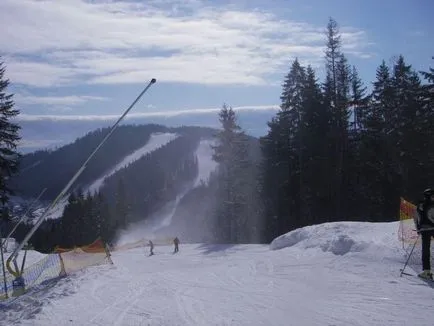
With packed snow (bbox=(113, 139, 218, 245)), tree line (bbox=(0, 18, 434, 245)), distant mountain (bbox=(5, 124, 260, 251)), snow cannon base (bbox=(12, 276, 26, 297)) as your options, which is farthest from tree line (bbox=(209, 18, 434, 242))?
packed snow (bbox=(113, 139, 218, 245))

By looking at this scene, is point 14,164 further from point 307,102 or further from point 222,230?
point 222,230

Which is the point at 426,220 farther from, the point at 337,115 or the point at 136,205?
the point at 136,205

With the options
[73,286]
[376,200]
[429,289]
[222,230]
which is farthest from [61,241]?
[429,289]

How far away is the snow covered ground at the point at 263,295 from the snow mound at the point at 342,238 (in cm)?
5

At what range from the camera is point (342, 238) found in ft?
55.3

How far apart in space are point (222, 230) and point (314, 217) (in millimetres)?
17243

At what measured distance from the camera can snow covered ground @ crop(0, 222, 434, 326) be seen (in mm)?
9383

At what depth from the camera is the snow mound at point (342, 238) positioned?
15673 mm

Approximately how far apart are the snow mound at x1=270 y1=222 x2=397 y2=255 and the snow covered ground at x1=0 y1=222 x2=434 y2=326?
0.17 feet

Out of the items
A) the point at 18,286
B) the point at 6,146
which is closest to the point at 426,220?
the point at 18,286

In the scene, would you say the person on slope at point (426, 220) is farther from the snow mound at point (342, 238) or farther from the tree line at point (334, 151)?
the tree line at point (334, 151)

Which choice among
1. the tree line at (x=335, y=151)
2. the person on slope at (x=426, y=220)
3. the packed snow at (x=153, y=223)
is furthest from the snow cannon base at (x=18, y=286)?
the packed snow at (x=153, y=223)

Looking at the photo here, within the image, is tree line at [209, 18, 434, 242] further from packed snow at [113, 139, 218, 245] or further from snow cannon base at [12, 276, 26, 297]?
packed snow at [113, 139, 218, 245]

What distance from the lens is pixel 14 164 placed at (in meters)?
30.8
